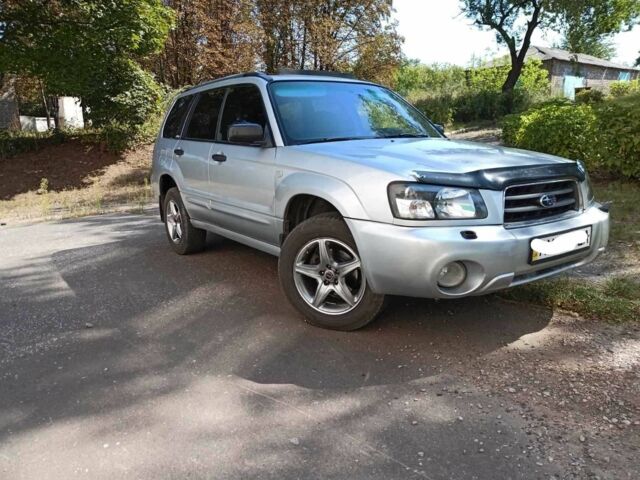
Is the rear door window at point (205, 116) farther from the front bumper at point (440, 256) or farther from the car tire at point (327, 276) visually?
the front bumper at point (440, 256)

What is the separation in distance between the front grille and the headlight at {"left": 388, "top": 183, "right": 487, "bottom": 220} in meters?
0.22

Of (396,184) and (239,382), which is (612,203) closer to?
(396,184)

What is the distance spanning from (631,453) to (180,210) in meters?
4.52

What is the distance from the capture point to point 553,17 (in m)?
26.2

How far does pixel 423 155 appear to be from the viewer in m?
3.51

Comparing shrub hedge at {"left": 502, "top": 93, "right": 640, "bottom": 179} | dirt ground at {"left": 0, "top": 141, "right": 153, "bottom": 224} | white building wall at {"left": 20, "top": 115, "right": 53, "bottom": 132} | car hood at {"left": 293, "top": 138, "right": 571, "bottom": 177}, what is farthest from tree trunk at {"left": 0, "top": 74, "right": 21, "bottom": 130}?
car hood at {"left": 293, "top": 138, "right": 571, "bottom": 177}

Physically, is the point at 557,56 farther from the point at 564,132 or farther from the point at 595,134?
the point at 595,134

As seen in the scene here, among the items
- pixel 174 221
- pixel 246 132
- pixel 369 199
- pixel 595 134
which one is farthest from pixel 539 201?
pixel 595 134

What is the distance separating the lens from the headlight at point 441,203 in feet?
10.1

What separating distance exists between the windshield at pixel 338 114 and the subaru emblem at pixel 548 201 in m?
1.40

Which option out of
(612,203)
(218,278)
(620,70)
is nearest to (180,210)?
(218,278)

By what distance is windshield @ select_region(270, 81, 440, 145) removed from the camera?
162 inches

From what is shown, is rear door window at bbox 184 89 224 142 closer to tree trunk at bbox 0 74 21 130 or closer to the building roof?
tree trunk at bbox 0 74 21 130

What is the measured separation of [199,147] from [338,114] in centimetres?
150
